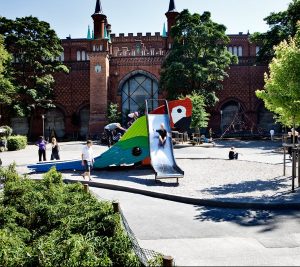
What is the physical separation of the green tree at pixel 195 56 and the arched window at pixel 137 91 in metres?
6.82

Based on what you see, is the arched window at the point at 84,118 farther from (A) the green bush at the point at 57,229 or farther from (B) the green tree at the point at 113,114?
(A) the green bush at the point at 57,229

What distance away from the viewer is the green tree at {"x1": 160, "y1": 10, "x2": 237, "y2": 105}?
31.9 metres

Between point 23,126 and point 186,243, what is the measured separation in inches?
1487

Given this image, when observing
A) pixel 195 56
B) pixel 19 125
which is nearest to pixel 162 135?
pixel 195 56

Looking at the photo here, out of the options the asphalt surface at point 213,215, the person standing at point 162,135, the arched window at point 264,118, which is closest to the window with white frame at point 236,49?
the arched window at point 264,118

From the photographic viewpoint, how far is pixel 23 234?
245 inches

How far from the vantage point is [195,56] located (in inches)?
1305

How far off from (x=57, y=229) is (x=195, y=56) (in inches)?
1136

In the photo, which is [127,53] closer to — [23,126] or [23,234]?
[23,126]

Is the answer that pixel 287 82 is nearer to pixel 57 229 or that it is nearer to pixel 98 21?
pixel 57 229

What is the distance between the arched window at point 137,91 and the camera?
4063 centimetres

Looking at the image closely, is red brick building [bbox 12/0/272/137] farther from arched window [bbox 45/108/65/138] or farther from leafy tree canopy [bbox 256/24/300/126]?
leafy tree canopy [bbox 256/24/300/126]

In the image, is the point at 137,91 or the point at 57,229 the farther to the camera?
the point at 137,91

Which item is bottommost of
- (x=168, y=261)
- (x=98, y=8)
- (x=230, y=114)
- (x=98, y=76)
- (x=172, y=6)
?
(x=168, y=261)
